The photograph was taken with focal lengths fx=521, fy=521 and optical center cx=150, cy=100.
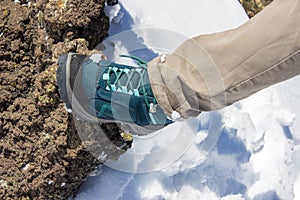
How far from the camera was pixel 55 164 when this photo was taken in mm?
1449

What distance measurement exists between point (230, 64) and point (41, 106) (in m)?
0.57

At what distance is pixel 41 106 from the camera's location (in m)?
1.44

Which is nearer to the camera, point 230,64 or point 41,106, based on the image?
point 230,64

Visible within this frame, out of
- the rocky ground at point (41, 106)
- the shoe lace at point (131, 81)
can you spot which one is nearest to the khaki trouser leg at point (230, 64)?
the shoe lace at point (131, 81)

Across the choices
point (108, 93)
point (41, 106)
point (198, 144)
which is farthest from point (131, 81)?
point (198, 144)

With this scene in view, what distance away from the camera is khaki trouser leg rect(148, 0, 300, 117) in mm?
1057

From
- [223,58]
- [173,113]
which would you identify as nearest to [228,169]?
[173,113]

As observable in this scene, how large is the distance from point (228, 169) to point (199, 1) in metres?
0.65

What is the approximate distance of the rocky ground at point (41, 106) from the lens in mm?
1434

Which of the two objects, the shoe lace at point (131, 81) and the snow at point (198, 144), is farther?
the snow at point (198, 144)

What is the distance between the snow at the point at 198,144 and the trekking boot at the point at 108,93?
0.75 feet

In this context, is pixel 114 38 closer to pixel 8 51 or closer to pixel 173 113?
pixel 8 51

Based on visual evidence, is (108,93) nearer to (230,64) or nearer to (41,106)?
(41,106)

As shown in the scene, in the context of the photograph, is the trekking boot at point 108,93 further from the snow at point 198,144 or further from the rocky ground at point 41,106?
the snow at point 198,144
